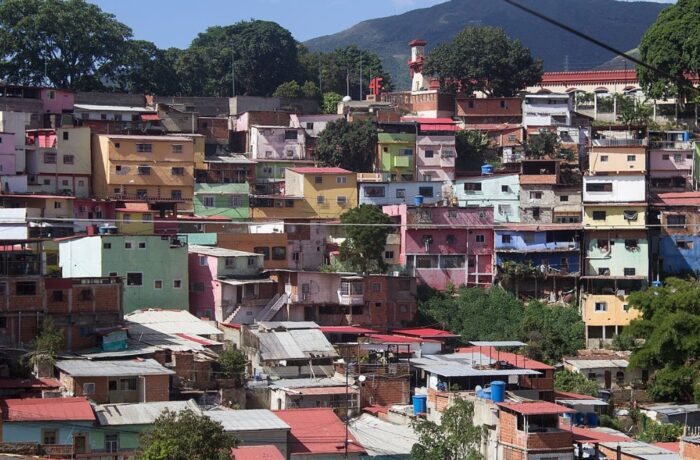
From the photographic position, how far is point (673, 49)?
4428 cm

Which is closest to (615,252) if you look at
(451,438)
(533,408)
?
(533,408)

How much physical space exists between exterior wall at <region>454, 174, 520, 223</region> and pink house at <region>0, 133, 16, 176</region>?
11.6 m

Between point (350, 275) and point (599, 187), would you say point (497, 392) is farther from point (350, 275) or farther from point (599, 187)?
point (599, 187)

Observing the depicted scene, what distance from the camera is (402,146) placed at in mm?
42250

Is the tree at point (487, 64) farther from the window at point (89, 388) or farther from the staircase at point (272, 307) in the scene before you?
the window at point (89, 388)

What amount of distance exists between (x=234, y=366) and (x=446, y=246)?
34.2 feet

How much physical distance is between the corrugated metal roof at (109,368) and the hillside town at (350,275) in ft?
0.34

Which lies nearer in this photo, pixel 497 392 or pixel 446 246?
pixel 497 392

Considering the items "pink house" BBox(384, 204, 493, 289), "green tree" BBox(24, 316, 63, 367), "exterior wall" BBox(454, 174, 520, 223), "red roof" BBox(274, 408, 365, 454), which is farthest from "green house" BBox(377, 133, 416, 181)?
"red roof" BBox(274, 408, 365, 454)

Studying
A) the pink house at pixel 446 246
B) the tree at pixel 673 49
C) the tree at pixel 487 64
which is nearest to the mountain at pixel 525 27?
the tree at pixel 487 64

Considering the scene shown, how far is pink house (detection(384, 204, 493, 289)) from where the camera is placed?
36469mm

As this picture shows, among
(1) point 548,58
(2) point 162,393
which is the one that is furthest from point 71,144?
(1) point 548,58

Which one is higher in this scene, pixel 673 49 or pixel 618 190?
pixel 673 49

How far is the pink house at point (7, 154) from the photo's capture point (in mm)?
36938
